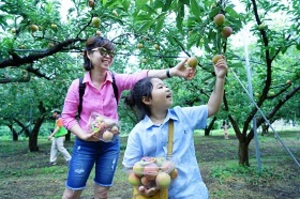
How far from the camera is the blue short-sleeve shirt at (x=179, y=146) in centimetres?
141

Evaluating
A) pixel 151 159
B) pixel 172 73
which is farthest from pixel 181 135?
pixel 172 73

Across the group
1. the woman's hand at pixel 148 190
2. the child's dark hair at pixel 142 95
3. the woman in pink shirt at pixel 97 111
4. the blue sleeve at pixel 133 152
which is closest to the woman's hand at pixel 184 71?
the child's dark hair at pixel 142 95

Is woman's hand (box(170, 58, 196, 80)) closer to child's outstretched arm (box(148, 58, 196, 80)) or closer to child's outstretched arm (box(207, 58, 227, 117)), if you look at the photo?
child's outstretched arm (box(148, 58, 196, 80))

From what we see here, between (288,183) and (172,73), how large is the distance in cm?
401

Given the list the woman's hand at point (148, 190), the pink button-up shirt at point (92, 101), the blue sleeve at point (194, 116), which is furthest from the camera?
the pink button-up shirt at point (92, 101)

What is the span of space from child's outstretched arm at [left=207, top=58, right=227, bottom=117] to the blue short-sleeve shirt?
0.04m

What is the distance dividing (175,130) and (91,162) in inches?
25.9

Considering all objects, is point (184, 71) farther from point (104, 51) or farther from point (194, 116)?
point (104, 51)

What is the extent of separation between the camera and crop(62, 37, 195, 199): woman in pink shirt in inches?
73.9

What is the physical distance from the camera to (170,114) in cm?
154

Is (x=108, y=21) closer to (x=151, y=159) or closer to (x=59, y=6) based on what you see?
(x=59, y=6)

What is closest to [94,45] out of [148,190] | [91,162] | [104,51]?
[104,51]

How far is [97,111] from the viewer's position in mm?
1860

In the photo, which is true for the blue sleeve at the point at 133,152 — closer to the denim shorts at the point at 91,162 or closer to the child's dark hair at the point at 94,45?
the denim shorts at the point at 91,162
